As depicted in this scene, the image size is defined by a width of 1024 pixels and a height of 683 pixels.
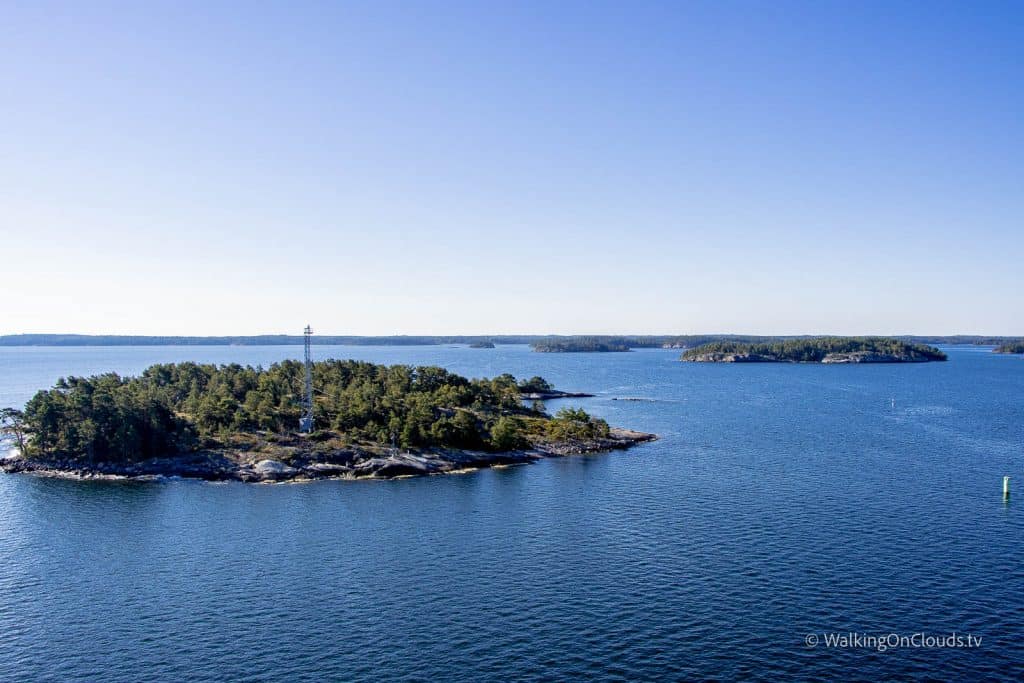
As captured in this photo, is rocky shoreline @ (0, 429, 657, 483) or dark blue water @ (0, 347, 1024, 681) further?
rocky shoreline @ (0, 429, 657, 483)

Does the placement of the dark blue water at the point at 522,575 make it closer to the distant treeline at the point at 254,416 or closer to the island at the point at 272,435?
the island at the point at 272,435

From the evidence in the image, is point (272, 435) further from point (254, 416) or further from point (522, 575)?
point (522, 575)

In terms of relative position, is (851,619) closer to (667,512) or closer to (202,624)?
(667,512)

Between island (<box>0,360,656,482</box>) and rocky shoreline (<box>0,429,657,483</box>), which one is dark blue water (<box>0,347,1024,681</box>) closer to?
rocky shoreline (<box>0,429,657,483</box>)

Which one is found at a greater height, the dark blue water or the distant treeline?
the distant treeline

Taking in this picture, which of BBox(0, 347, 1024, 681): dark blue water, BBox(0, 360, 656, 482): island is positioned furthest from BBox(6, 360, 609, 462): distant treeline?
BBox(0, 347, 1024, 681): dark blue water

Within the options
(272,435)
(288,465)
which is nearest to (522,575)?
(288,465)
